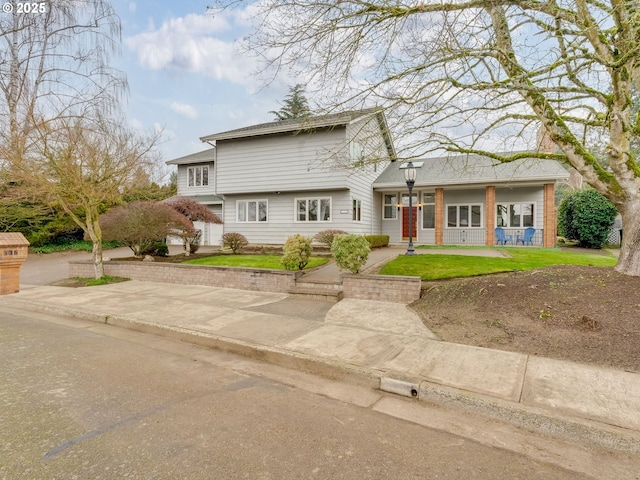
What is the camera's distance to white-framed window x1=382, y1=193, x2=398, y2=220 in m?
19.8

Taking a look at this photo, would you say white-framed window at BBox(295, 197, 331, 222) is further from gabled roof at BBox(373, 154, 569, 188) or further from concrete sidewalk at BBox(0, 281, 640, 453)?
concrete sidewalk at BBox(0, 281, 640, 453)

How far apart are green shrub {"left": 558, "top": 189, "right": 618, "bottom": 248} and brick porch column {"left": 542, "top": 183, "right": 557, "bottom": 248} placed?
6.43ft

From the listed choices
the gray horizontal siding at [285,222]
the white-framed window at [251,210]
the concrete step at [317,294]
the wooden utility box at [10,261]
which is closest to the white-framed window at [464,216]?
the gray horizontal siding at [285,222]

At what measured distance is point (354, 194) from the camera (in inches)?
630

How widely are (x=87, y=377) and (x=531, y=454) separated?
446 centimetres

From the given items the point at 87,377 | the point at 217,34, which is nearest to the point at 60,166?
the point at 217,34

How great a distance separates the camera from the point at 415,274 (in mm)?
8477

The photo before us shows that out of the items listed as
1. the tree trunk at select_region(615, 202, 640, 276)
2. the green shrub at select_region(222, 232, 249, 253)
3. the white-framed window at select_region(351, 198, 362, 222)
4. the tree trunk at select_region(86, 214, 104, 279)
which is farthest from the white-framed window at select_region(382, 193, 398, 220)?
the tree trunk at select_region(86, 214, 104, 279)

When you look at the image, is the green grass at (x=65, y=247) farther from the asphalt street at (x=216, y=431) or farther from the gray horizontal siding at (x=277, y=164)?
the asphalt street at (x=216, y=431)

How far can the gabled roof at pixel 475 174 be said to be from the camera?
1533 centimetres

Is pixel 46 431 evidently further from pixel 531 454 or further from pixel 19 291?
pixel 19 291

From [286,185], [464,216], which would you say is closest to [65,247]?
[286,185]

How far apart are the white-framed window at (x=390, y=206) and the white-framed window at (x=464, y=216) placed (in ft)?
9.85

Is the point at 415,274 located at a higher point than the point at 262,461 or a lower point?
higher
